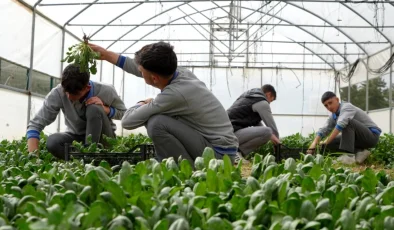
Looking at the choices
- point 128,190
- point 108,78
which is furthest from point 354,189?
point 108,78

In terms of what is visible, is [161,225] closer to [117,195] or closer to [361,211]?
[117,195]

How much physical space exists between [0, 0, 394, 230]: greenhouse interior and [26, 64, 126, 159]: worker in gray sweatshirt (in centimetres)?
16

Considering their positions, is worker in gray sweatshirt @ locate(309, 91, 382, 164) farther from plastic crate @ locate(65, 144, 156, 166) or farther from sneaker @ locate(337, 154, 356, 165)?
plastic crate @ locate(65, 144, 156, 166)

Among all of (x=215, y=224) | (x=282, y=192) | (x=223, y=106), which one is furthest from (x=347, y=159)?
(x=215, y=224)

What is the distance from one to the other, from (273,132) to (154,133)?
3241 mm

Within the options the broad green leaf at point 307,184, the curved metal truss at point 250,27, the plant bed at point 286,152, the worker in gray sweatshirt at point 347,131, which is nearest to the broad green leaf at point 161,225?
the broad green leaf at point 307,184

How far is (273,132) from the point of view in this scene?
690 cm

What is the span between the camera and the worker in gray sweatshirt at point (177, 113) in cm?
381

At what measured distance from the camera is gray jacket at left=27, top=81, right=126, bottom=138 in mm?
5020

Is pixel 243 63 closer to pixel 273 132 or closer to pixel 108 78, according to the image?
pixel 108 78

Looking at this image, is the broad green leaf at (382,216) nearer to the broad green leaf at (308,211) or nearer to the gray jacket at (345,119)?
the broad green leaf at (308,211)

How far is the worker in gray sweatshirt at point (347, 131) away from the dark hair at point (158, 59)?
3771mm

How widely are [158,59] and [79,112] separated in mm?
1658

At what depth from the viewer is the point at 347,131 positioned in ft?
24.0
